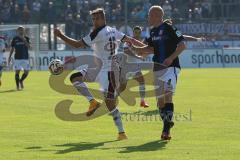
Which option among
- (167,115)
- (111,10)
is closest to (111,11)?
(111,10)

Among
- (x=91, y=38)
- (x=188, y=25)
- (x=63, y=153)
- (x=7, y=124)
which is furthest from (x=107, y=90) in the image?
(x=188, y=25)

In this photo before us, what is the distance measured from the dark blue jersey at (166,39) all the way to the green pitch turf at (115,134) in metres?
1.63

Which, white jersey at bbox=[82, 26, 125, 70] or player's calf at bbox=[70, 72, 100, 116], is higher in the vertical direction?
white jersey at bbox=[82, 26, 125, 70]

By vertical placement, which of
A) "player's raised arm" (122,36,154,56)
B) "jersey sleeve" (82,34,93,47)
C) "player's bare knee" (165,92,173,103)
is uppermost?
"jersey sleeve" (82,34,93,47)

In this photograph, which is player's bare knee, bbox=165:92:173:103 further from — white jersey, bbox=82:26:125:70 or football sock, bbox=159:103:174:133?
white jersey, bbox=82:26:125:70

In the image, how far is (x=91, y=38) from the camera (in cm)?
1360

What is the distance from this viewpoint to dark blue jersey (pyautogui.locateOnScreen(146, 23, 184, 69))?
44.3ft

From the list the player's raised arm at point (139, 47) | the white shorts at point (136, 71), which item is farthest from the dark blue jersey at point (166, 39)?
the white shorts at point (136, 71)

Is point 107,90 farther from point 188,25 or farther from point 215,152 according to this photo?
point 188,25

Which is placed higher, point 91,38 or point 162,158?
point 91,38

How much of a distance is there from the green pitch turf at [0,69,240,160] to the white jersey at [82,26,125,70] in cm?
158

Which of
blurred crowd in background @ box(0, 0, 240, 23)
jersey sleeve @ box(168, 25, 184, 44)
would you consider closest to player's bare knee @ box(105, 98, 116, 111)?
jersey sleeve @ box(168, 25, 184, 44)

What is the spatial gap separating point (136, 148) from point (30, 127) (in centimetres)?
392

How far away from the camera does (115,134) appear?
46.6 feet
